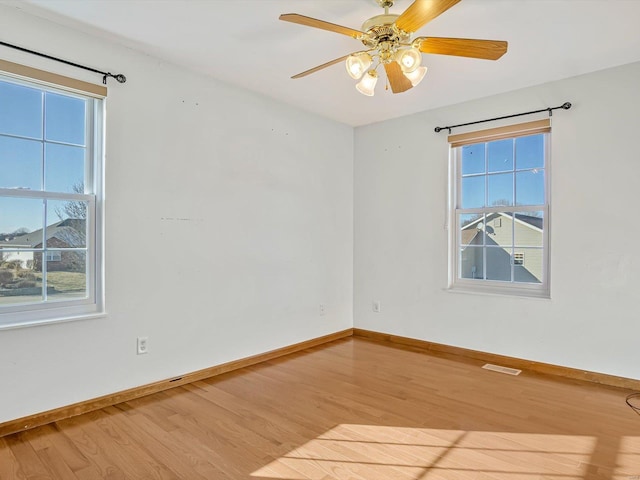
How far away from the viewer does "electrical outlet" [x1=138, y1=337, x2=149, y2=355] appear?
2900 millimetres

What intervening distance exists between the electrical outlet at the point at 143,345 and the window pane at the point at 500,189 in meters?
3.33

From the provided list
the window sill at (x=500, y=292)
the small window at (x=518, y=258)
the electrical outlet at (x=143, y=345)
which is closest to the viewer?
the electrical outlet at (x=143, y=345)

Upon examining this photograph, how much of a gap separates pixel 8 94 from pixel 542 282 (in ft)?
14.2

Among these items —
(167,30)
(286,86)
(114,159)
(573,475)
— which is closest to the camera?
(573,475)

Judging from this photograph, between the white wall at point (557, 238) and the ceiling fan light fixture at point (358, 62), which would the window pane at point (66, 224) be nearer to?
the ceiling fan light fixture at point (358, 62)

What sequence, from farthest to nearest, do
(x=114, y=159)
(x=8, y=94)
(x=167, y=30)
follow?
(x=114, y=159) < (x=167, y=30) < (x=8, y=94)

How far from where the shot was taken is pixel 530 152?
12.1 feet

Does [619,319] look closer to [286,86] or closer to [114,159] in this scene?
[286,86]

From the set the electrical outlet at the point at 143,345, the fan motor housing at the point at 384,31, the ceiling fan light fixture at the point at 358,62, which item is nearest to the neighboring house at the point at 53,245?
the electrical outlet at the point at 143,345

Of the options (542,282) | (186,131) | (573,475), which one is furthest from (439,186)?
(573,475)

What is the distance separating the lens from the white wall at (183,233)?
2.52 meters

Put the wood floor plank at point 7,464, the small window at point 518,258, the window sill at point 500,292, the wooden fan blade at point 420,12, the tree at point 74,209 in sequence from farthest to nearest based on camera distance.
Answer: the small window at point 518,258 → the window sill at point 500,292 → the tree at point 74,209 → the wood floor plank at point 7,464 → the wooden fan blade at point 420,12

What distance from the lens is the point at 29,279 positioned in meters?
2.50

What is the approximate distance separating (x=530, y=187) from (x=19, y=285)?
4093 mm
